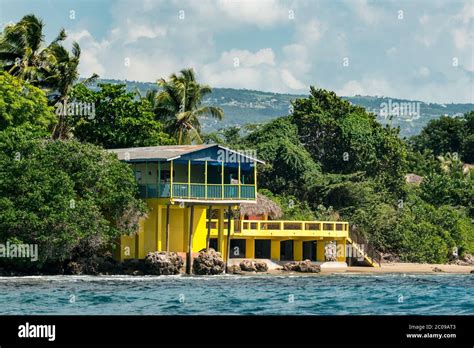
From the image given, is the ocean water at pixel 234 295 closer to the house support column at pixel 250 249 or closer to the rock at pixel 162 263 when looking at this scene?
the rock at pixel 162 263

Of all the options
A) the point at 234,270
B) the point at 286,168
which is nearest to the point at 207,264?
the point at 234,270

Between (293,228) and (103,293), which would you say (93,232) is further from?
(293,228)

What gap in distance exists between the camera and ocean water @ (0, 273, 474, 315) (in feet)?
92.9

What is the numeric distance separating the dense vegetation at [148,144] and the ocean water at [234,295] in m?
2.77

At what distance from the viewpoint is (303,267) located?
1961 inches

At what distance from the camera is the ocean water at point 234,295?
92.9 feet

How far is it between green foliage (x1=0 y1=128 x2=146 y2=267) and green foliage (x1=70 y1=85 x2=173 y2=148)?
853 cm

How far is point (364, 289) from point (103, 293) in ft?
31.5

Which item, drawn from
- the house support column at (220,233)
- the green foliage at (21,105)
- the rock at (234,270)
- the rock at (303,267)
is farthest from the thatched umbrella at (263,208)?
the green foliage at (21,105)

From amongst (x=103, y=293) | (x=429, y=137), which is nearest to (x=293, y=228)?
(x=103, y=293)

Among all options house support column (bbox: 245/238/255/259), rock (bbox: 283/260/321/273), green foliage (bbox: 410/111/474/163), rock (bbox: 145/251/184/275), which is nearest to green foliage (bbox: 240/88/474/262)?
house support column (bbox: 245/238/255/259)

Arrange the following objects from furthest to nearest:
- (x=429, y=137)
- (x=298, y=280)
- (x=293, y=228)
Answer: (x=429, y=137) → (x=293, y=228) → (x=298, y=280)

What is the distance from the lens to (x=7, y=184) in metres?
40.8
